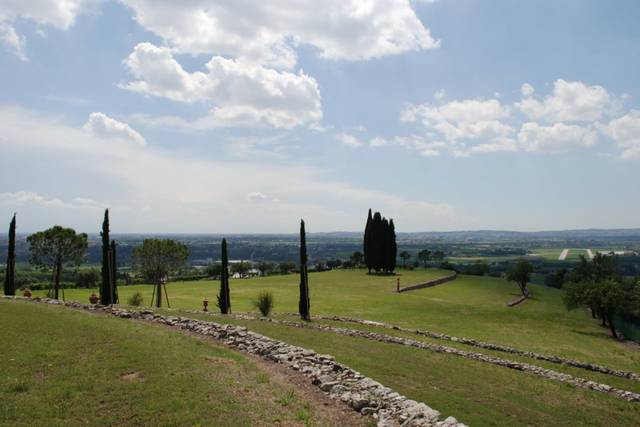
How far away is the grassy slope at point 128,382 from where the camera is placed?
12.5 m

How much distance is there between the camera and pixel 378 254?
323 feet

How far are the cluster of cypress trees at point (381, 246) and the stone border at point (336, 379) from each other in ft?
244

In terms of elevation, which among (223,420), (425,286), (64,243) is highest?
(64,243)

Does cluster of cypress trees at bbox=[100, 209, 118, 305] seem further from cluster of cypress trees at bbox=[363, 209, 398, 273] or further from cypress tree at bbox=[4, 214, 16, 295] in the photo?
cluster of cypress trees at bbox=[363, 209, 398, 273]

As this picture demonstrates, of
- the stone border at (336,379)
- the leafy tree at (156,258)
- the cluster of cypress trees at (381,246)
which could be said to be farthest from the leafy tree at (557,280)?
the stone border at (336,379)

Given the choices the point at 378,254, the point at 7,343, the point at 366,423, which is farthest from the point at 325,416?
the point at 378,254

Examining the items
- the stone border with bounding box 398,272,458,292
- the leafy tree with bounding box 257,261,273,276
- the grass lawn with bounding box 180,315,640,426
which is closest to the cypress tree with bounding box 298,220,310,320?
the grass lawn with bounding box 180,315,640,426

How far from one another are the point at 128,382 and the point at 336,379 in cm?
736

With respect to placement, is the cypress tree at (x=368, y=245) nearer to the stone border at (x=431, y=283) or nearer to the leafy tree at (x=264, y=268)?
the stone border at (x=431, y=283)

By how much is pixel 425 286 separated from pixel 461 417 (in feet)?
215

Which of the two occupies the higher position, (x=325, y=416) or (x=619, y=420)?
(x=325, y=416)

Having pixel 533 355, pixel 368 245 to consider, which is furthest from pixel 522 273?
pixel 533 355

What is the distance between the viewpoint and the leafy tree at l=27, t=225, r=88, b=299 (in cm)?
5222

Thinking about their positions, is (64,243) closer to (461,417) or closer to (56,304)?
(56,304)
